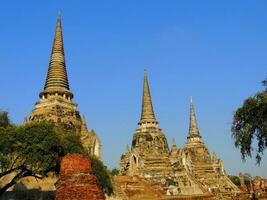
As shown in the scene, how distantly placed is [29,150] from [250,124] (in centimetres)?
1111

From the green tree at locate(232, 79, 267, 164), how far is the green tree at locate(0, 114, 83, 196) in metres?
9.36

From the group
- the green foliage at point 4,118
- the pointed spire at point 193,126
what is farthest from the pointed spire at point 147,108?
the green foliage at point 4,118

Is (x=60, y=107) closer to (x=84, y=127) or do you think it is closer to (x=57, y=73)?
(x=84, y=127)

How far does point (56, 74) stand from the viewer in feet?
124

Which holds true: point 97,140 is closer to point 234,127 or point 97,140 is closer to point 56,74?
point 56,74

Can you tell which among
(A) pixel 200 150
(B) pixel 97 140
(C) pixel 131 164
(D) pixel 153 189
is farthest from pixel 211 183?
(B) pixel 97 140

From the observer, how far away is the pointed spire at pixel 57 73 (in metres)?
36.8

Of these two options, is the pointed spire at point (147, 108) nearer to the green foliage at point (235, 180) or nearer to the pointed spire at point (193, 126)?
the pointed spire at point (193, 126)

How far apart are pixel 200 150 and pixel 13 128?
119 feet

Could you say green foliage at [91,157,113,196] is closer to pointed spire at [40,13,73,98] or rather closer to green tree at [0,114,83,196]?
green tree at [0,114,83,196]

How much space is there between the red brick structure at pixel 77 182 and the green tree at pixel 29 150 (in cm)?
1019

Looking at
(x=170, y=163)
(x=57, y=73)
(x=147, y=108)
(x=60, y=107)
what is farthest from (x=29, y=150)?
(x=147, y=108)

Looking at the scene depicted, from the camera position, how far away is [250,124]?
17234mm

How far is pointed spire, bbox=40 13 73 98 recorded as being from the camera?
36781mm
